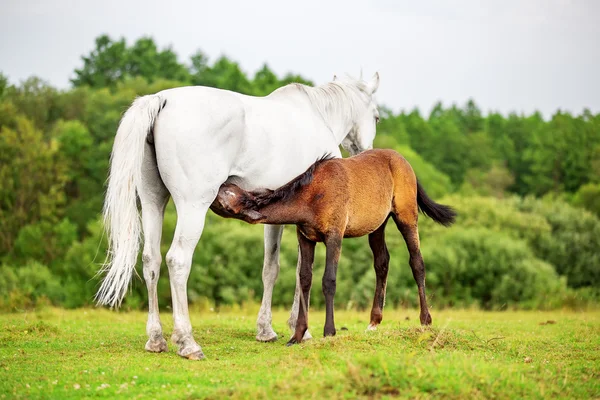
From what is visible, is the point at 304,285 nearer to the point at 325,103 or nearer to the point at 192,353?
the point at 192,353

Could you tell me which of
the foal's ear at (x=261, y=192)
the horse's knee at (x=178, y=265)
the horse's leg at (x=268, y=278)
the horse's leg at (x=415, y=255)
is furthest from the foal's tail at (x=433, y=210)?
the horse's knee at (x=178, y=265)

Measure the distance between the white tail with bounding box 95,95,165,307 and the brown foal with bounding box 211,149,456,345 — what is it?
3.39ft

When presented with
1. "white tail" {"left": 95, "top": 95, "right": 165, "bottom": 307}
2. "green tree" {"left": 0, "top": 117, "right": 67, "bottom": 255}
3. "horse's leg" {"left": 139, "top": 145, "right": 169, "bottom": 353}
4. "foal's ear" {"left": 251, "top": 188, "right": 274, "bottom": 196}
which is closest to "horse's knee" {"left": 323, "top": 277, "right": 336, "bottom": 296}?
"foal's ear" {"left": 251, "top": 188, "right": 274, "bottom": 196}

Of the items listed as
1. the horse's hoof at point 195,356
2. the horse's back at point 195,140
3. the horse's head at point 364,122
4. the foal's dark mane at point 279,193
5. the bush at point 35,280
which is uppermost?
the horse's head at point 364,122

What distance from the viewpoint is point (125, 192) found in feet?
29.4

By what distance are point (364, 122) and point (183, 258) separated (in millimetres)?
4919

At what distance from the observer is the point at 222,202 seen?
8.87 meters

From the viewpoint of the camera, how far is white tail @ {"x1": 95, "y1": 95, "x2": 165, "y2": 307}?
8.80 meters

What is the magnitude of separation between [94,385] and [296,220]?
3.20m

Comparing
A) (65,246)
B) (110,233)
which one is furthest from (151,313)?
(65,246)

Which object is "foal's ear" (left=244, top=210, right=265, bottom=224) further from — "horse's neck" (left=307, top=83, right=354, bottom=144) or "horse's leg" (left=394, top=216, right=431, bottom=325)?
"horse's neck" (left=307, top=83, right=354, bottom=144)

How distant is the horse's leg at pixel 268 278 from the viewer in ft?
35.1

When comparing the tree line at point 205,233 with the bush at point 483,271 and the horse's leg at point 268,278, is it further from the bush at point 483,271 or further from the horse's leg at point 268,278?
the horse's leg at point 268,278

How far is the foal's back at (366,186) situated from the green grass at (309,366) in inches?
59.9
